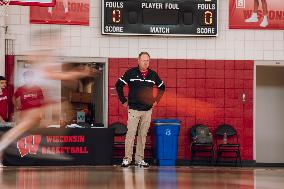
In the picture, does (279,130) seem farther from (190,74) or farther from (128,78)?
(128,78)

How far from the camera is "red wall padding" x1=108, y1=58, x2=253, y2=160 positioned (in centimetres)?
1703

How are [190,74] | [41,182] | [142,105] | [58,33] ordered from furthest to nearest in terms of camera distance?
[190,74] < [58,33] < [142,105] < [41,182]

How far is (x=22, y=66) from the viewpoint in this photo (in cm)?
1662

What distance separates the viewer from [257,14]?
17172 millimetres

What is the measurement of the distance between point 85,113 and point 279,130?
5449 millimetres

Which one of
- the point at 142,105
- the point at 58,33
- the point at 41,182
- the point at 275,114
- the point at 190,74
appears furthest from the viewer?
the point at 275,114

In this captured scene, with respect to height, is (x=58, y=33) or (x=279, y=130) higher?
(x=58, y=33)

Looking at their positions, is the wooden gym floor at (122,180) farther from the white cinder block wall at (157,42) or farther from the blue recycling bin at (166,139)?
the white cinder block wall at (157,42)

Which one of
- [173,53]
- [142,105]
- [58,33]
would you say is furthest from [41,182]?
[173,53]

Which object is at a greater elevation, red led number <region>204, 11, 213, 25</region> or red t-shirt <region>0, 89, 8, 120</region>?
red led number <region>204, 11, 213, 25</region>

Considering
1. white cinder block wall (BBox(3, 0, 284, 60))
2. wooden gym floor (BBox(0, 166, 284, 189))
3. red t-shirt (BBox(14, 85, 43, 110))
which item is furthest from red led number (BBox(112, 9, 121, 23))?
wooden gym floor (BBox(0, 166, 284, 189))

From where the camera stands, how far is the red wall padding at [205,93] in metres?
17.0

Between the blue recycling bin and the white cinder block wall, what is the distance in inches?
72.9

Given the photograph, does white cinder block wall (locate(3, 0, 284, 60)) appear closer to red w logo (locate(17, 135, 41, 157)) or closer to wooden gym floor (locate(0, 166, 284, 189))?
red w logo (locate(17, 135, 41, 157))
